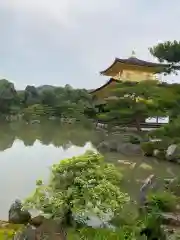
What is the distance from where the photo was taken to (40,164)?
1045cm

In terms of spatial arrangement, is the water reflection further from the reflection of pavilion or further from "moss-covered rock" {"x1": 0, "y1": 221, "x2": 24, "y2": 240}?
the reflection of pavilion

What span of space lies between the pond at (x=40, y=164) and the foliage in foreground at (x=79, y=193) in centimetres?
125

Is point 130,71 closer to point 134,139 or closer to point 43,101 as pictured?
point 134,139

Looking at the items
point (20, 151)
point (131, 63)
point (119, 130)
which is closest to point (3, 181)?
point (20, 151)

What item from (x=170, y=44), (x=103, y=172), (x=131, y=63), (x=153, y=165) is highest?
(x=131, y=63)

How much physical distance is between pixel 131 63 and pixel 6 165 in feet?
45.5

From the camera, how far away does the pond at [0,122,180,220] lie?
24.9 ft

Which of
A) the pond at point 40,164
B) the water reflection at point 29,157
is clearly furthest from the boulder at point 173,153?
the water reflection at point 29,157

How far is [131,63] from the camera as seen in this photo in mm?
22500

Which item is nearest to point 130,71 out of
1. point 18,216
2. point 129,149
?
point 129,149

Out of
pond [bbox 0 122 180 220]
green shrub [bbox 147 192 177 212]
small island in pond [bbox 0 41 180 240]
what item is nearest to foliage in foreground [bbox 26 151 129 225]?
small island in pond [bbox 0 41 180 240]

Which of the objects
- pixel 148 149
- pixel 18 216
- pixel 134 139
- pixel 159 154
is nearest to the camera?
pixel 18 216

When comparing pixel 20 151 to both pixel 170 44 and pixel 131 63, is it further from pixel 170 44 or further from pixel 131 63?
pixel 131 63

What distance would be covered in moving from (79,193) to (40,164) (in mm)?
5895
